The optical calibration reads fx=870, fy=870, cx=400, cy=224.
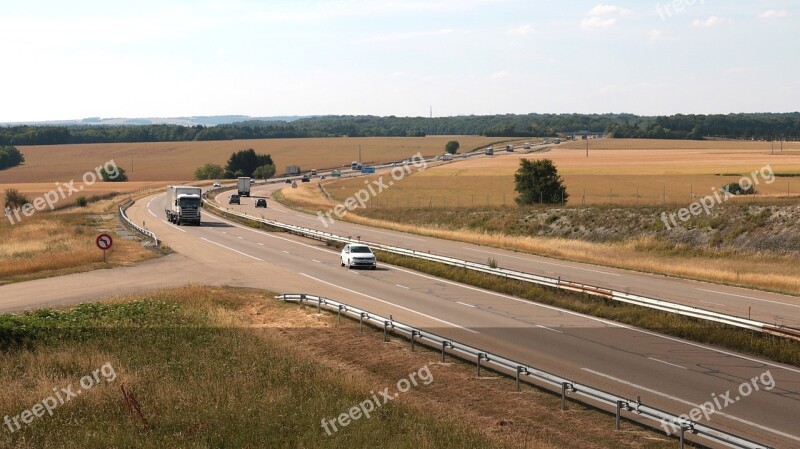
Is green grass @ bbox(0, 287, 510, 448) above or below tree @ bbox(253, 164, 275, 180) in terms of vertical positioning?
above

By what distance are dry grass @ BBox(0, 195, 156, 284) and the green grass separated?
17.1 m

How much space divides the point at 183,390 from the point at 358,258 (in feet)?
83.2

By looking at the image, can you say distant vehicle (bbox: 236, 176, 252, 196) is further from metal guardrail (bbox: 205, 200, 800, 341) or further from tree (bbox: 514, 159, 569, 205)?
metal guardrail (bbox: 205, 200, 800, 341)

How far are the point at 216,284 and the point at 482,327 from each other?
15.5 metres

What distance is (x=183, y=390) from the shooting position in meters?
19.4

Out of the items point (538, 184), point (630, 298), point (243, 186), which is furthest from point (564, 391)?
point (243, 186)

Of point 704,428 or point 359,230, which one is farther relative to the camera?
point 359,230

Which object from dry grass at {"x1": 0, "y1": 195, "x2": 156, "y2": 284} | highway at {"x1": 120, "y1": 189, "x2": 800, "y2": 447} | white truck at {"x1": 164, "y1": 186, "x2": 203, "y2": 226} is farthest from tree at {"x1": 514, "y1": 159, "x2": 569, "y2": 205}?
highway at {"x1": 120, "y1": 189, "x2": 800, "y2": 447}

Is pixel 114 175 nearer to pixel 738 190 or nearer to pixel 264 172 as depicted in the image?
pixel 264 172

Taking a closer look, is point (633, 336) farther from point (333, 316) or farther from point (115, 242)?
point (115, 242)

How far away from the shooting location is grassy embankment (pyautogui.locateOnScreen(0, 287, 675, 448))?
16219 millimetres

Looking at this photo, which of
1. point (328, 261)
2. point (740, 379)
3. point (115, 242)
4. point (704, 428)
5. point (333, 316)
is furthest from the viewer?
point (115, 242)

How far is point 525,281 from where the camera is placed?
36.9 metres

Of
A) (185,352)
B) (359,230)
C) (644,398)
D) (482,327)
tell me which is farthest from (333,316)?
(359,230)
